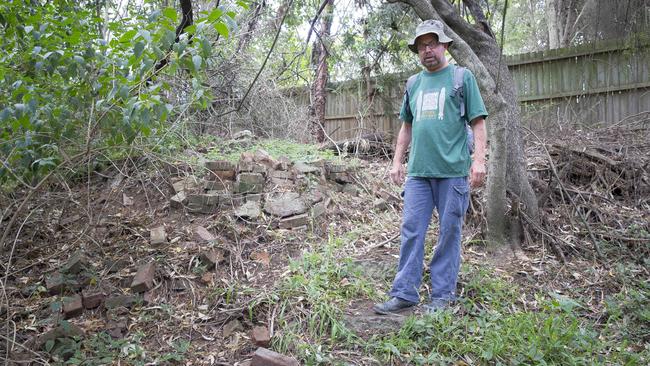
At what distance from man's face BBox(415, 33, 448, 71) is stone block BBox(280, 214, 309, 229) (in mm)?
1985

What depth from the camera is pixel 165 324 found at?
329cm

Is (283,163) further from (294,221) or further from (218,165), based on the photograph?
(294,221)

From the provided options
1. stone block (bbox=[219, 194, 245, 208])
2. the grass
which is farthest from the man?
stone block (bbox=[219, 194, 245, 208])

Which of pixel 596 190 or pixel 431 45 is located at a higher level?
pixel 431 45

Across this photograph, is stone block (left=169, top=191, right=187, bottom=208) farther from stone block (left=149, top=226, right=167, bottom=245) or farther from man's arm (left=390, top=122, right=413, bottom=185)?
man's arm (left=390, top=122, right=413, bottom=185)

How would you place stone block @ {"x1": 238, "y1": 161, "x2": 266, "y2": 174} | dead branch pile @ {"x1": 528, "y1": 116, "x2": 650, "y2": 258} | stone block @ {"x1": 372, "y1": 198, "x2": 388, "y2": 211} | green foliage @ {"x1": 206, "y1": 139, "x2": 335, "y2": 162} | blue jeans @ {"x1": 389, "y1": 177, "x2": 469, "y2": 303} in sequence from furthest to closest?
green foliage @ {"x1": 206, "y1": 139, "x2": 335, "y2": 162} → stone block @ {"x1": 372, "y1": 198, "x2": 388, "y2": 211} → stone block @ {"x1": 238, "y1": 161, "x2": 266, "y2": 174} → dead branch pile @ {"x1": 528, "y1": 116, "x2": 650, "y2": 258} → blue jeans @ {"x1": 389, "y1": 177, "x2": 469, "y2": 303}

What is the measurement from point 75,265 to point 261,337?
181cm

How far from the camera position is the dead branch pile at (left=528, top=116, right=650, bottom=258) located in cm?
432

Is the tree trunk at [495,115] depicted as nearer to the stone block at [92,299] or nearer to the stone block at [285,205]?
the stone block at [285,205]

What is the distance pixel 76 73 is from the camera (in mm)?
2852

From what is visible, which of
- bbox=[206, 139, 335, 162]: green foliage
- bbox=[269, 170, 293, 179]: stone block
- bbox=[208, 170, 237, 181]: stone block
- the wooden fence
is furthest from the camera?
the wooden fence

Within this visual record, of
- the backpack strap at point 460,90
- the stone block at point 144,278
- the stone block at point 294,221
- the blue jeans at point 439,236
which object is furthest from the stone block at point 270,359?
the backpack strap at point 460,90

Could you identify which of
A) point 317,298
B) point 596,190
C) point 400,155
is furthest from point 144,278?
point 596,190

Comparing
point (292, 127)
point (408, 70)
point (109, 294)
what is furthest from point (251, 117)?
point (109, 294)
